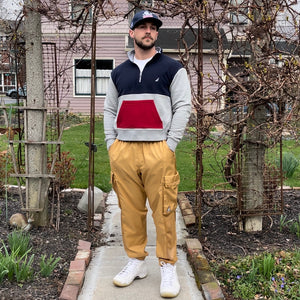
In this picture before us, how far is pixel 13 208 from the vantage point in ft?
17.9

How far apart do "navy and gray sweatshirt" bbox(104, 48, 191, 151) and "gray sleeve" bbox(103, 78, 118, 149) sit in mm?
175

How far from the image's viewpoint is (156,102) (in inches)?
132

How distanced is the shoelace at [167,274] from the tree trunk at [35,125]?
5.68ft

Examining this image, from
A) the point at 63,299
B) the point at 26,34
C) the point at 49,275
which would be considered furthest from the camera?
the point at 26,34

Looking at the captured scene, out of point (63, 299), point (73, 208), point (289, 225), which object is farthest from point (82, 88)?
point (63, 299)

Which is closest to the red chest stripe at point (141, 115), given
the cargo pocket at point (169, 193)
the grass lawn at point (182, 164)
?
the cargo pocket at point (169, 193)

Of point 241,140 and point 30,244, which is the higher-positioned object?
point 241,140

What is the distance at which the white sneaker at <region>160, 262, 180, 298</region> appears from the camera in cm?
336

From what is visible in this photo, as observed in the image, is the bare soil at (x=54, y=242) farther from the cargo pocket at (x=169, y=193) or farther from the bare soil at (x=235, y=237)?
the bare soil at (x=235, y=237)

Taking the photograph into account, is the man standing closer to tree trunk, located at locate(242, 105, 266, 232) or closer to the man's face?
the man's face

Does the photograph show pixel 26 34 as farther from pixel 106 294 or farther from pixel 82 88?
pixel 82 88

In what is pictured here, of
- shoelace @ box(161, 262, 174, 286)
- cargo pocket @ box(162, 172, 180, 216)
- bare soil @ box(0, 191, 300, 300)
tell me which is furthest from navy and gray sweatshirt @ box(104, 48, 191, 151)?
bare soil @ box(0, 191, 300, 300)

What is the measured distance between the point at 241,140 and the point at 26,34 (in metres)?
2.53

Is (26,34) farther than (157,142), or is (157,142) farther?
(26,34)
